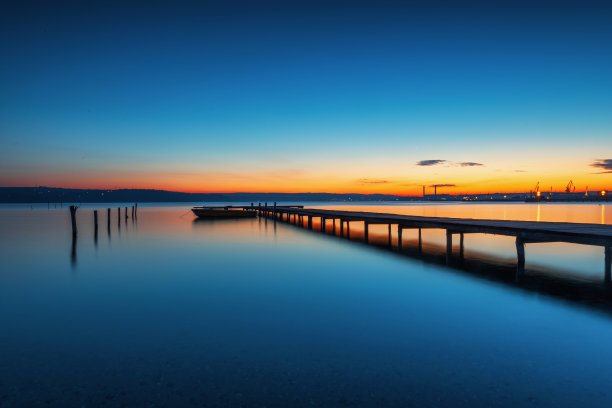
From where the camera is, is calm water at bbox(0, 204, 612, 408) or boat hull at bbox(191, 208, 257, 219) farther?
boat hull at bbox(191, 208, 257, 219)

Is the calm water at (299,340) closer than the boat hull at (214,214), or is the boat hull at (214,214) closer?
the calm water at (299,340)

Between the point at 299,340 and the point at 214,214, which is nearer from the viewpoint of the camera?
the point at 299,340

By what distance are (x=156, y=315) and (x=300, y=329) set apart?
3.24 metres

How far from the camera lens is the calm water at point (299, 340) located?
4.70 meters

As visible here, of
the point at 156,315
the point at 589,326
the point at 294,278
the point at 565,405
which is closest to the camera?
the point at 565,405

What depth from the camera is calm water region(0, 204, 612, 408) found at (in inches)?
185

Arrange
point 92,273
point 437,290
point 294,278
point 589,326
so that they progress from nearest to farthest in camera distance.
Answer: point 589,326 → point 437,290 → point 294,278 → point 92,273

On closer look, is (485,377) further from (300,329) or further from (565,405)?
(300,329)

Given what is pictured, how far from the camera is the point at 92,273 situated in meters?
14.1

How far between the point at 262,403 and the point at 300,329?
2.84 meters

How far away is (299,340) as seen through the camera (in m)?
6.64

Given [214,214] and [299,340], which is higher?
[214,214]

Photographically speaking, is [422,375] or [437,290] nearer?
[422,375]

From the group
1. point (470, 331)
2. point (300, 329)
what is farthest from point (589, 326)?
point (300, 329)
